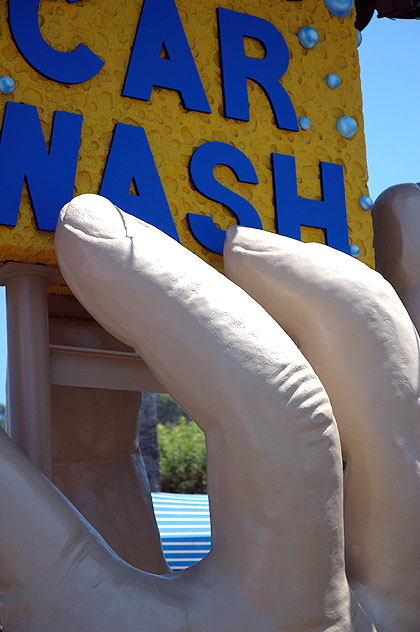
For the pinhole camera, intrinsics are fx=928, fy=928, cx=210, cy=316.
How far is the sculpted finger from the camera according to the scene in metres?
3.22

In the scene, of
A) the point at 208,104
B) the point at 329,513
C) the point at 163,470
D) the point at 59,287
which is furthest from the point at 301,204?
the point at 163,470

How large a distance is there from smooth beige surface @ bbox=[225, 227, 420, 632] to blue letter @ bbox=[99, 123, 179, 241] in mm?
410

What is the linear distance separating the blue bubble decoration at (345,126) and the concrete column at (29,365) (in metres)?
1.83

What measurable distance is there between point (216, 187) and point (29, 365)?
1.28 meters

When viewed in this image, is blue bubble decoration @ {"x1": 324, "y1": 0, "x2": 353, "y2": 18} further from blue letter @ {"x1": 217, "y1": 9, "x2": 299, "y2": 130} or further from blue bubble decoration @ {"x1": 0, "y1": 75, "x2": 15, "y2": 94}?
blue bubble decoration @ {"x1": 0, "y1": 75, "x2": 15, "y2": 94}

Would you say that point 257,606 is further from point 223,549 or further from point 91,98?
point 91,98

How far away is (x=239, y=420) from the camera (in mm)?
3305

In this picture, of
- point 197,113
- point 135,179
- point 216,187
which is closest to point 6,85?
point 135,179

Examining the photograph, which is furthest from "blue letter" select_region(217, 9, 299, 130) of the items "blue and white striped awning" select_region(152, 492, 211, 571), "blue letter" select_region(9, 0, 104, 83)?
"blue and white striped awning" select_region(152, 492, 211, 571)

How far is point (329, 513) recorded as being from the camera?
332 cm

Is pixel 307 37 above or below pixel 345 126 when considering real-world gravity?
above

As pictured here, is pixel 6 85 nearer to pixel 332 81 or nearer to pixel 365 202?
pixel 332 81

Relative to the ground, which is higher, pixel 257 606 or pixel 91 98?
pixel 91 98

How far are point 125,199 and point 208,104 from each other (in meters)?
0.75
